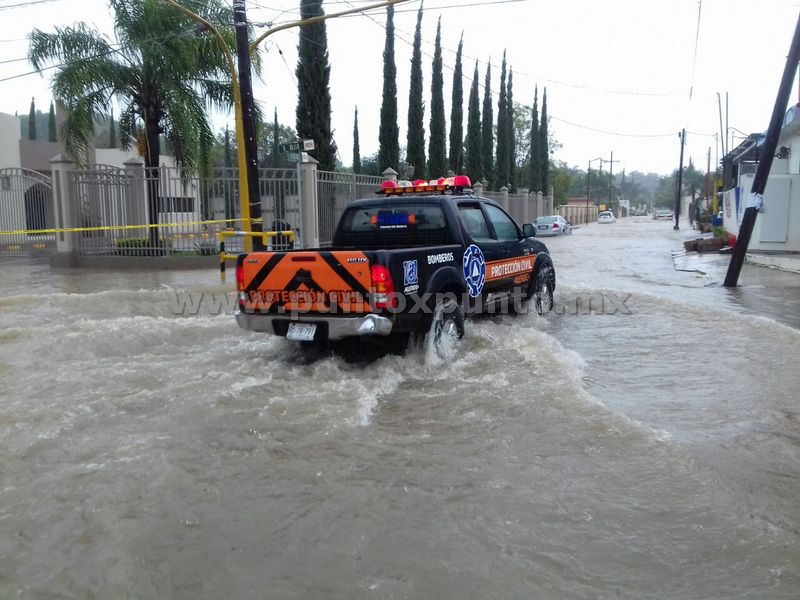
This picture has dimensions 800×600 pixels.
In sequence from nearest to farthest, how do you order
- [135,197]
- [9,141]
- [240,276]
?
[240,276], [135,197], [9,141]

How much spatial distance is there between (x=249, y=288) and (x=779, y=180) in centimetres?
1621

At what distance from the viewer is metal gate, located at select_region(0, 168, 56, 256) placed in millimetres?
20281

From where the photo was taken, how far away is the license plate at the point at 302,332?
6.73 m

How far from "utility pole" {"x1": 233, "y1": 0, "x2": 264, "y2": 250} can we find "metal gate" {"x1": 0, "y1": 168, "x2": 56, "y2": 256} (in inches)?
391

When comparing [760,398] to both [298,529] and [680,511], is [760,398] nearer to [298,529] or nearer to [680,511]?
[680,511]

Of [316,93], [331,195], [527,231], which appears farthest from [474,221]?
[316,93]

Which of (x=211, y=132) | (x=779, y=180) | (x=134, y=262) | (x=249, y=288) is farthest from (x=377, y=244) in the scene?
(x=779, y=180)

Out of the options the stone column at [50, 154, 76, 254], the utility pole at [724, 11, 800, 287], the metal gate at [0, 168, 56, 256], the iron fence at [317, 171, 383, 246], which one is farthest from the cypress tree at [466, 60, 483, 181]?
the utility pole at [724, 11, 800, 287]

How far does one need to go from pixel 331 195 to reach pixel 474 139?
76.9ft

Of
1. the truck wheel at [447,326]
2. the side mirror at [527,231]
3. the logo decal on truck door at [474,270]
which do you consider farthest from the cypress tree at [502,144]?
the truck wheel at [447,326]

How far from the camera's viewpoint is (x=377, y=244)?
27.0 ft

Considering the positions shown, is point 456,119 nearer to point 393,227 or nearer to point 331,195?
point 331,195

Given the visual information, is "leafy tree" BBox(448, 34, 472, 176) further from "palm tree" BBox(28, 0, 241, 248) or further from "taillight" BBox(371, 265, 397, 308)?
"taillight" BBox(371, 265, 397, 308)

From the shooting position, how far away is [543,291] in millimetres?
10250
